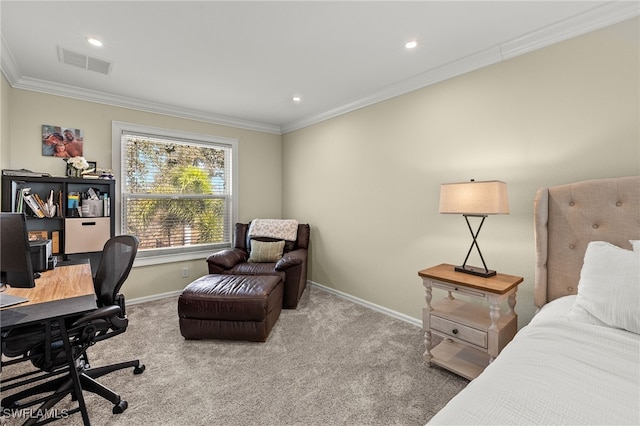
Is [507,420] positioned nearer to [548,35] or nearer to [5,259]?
[5,259]

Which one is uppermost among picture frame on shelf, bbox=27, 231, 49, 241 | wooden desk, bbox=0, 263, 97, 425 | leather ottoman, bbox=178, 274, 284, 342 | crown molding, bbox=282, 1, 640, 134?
crown molding, bbox=282, 1, 640, 134

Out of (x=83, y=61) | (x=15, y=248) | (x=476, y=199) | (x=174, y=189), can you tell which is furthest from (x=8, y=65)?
(x=476, y=199)

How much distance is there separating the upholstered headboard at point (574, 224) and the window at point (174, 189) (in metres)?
3.75

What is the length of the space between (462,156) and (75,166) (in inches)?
154

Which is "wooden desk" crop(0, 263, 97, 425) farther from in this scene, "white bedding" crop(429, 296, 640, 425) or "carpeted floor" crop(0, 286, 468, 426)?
"white bedding" crop(429, 296, 640, 425)

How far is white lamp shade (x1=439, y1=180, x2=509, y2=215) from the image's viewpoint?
199cm

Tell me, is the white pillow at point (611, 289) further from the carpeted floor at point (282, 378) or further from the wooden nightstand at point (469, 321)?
the carpeted floor at point (282, 378)

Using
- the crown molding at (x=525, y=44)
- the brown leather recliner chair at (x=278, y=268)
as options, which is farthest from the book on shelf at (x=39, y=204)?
the crown molding at (x=525, y=44)

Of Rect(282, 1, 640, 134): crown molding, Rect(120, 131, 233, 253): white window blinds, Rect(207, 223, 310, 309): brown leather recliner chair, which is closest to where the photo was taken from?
Rect(282, 1, 640, 134): crown molding

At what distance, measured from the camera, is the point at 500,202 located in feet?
6.55

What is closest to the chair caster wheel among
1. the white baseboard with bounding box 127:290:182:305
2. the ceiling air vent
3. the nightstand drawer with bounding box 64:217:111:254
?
the nightstand drawer with bounding box 64:217:111:254

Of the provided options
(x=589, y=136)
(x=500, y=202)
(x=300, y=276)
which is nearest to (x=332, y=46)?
(x=500, y=202)

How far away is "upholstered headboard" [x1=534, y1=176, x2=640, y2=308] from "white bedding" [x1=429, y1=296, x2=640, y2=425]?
704 mm

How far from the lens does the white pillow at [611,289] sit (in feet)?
4.26
